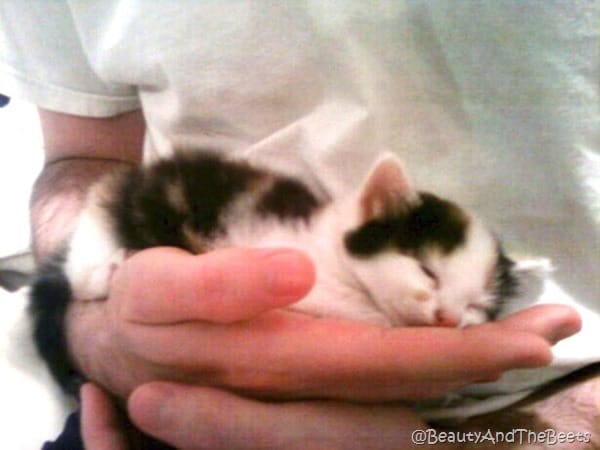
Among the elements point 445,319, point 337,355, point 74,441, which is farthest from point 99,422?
point 445,319

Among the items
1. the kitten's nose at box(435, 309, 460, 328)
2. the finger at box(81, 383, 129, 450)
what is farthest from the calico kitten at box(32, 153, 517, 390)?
the finger at box(81, 383, 129, 450)

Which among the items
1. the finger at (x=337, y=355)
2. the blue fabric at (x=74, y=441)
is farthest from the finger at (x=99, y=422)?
the finger at (x=337, y=355)

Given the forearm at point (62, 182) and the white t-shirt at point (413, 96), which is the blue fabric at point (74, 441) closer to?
the forearm at point (62, 182)

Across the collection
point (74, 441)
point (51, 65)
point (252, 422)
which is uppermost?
point (51, 65)

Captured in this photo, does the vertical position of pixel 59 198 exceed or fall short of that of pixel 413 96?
it falls short

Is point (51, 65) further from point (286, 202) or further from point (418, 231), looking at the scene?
point (418, 231)

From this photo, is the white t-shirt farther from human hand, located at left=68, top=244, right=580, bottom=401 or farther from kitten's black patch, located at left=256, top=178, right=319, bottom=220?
human hand, located at left=68, top=244, right=580, bottom=401
